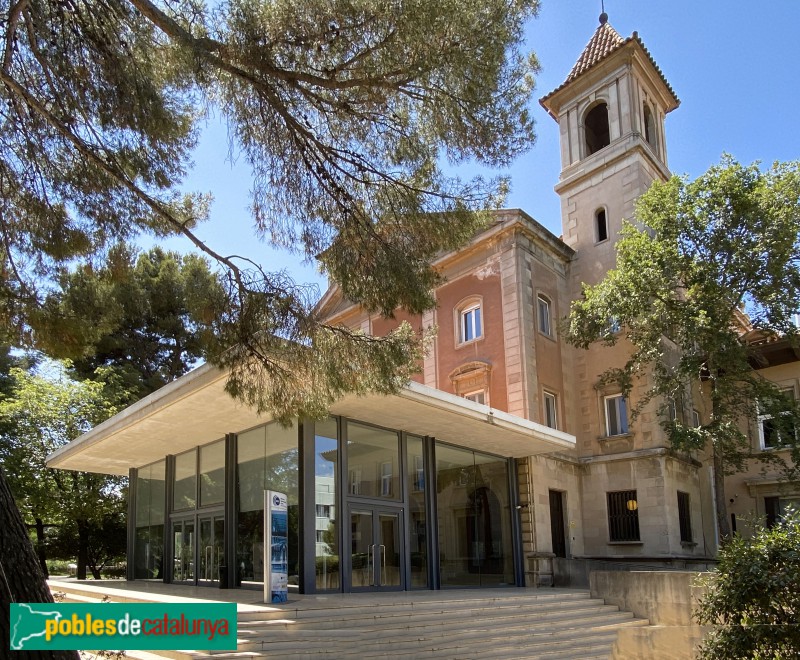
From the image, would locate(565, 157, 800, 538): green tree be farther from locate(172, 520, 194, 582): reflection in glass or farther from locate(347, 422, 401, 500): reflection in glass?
locate(172, 520, 194, 582): reflection in glass

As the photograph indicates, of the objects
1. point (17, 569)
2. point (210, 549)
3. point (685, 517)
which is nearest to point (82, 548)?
point (210, 549)

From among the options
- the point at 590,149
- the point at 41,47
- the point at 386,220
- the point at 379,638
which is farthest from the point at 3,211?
the point at 590,149

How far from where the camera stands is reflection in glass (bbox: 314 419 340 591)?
1385 cm

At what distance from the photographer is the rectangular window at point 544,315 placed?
21.4 meters

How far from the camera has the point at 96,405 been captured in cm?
2492

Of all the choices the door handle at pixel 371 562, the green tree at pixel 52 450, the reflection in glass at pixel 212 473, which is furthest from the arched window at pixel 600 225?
the green tree at pixel 52 450

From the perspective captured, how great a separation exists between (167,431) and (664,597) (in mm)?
11143

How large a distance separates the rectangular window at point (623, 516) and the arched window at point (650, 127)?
11.7 metres

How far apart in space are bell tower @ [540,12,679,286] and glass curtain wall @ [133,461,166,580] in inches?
539

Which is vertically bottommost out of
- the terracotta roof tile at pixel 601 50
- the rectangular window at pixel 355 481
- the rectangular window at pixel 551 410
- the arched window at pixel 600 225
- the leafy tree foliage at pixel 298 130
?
the rectangular window at pixel 355 481

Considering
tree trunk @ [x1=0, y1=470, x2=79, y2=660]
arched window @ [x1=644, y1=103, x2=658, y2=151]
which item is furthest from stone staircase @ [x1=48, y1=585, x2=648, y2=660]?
arched window @ [x1=644, y1=103, x2=658, y2=151]

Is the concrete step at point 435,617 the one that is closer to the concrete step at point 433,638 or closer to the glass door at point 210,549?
the concrete step at point 433,638

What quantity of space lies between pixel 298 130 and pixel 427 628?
7736mm

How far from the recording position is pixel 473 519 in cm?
1788
